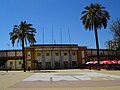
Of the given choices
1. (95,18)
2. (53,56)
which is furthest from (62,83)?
(53,56)

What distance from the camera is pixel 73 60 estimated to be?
9212 centimetres

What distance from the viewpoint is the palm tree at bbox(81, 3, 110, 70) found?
6450 cm

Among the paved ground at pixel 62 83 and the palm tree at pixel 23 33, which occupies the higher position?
the palm tree at pixel 23 33

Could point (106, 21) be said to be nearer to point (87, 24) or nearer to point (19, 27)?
point (87, 24)

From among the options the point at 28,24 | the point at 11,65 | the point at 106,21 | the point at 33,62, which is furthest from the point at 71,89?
the point at 11,65

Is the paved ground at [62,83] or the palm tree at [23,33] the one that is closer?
the paved ground at [62,83]

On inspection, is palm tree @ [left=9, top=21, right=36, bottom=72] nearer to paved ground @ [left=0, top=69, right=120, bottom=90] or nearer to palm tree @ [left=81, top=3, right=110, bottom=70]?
palm tree @ [left=81, top=3, right=110, bottom=70]

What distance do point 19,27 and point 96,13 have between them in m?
19.3

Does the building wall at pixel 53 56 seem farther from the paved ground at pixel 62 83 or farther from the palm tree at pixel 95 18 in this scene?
the paved ground at pixel 62 83

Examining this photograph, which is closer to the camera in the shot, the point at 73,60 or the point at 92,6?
the point at 92,6

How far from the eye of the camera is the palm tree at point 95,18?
6450cm

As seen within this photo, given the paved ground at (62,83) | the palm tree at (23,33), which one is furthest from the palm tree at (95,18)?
the paved ground at (62,83)

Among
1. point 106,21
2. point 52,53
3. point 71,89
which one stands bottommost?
point 71,89

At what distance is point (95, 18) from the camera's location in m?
64.6
